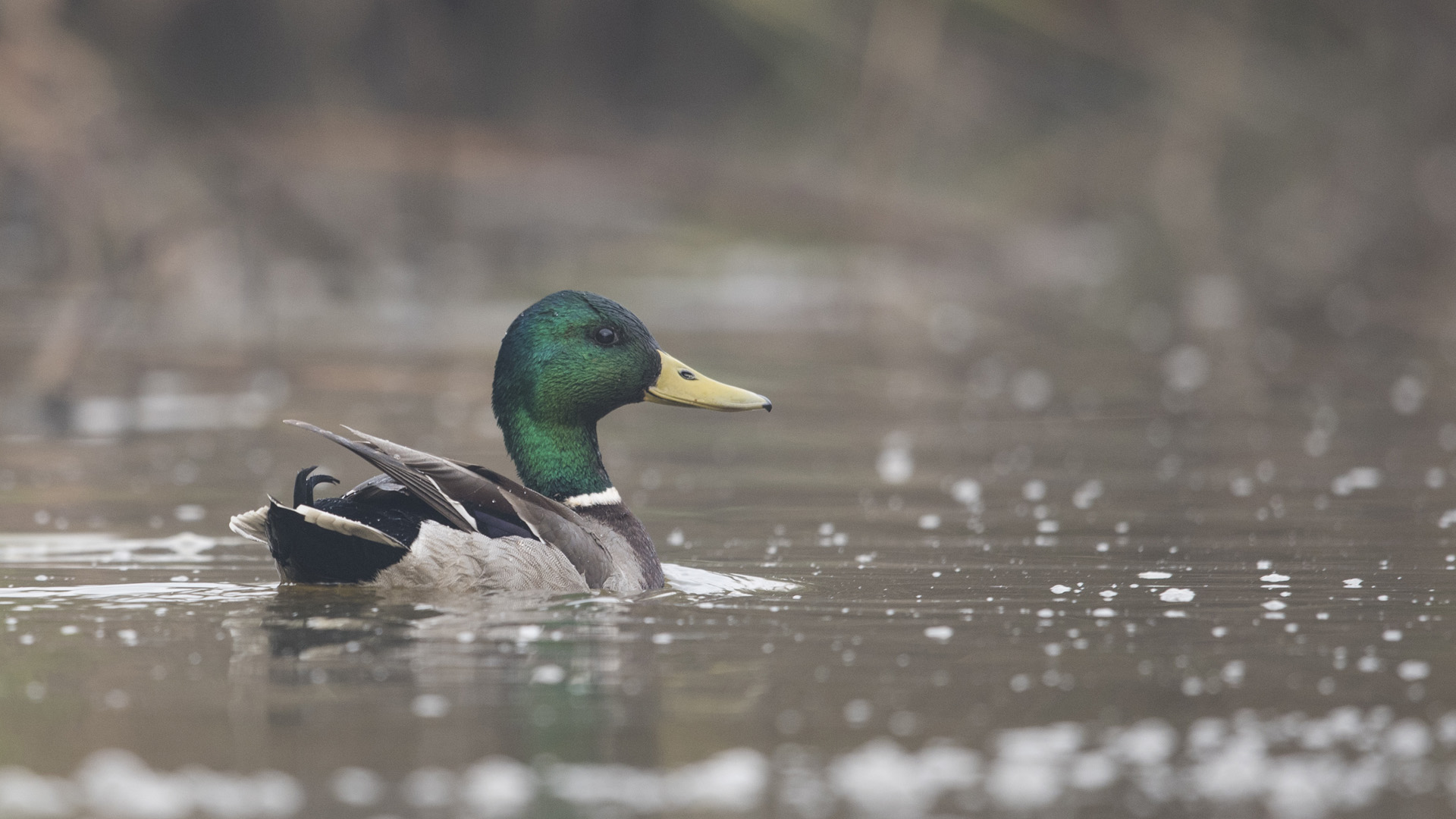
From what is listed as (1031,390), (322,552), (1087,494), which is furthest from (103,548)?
(1031,390)

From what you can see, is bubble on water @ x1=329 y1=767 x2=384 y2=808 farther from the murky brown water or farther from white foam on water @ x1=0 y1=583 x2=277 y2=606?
white foam on water @ x1=0 y1=583 x2=277 y2=606

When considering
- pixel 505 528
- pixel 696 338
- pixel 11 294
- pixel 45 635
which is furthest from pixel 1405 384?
pixel 11 294

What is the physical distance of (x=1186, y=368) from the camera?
17.0m

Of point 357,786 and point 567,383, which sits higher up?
point 567,383

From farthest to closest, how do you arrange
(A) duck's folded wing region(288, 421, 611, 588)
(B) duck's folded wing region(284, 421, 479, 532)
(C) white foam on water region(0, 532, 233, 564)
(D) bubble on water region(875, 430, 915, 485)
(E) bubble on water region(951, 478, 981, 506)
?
Answer: (D) bubble on water region(875, 430, 915, 485) → (E) bubble on water region(951, 478, 981, 506) → (C) white foam on water region(0, 532, 233, 564) → (A) duck's folded wing region(288, 421, 611, 588) → (B) duck's folded wing region(284, 421, 479, 532)

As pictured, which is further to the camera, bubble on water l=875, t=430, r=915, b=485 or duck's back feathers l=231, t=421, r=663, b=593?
bubble on water l=875, t=430, r=915, b=485

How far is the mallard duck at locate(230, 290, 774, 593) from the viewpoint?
7.22 m

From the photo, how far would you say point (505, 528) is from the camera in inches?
295

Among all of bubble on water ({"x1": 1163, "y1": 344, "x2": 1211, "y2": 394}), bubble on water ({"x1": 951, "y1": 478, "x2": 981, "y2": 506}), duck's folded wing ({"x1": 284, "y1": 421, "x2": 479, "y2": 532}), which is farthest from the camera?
bubble on water ({"x1": 1163, "y1": 344, "x2": 1211, "y2": 394})

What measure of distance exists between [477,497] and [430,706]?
1.85 metres

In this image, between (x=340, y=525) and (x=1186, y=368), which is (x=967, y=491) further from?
(x=1186, y=368)

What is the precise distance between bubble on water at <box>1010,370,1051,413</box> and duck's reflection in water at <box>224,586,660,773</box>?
7.89 meters

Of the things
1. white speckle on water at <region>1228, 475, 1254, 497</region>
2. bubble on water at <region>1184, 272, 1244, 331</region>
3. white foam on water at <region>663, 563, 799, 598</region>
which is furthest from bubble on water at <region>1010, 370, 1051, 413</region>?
white foam on water at <region>663, 563, 799, 598</region>

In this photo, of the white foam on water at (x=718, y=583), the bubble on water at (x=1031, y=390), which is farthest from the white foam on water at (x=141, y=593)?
the bubble on water at (x=1031, y=390)
